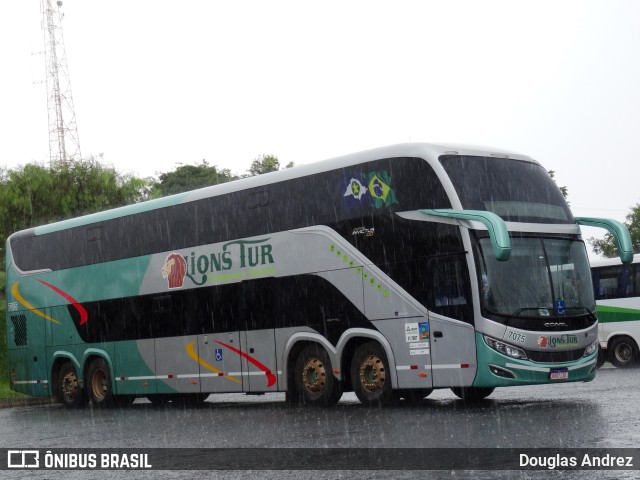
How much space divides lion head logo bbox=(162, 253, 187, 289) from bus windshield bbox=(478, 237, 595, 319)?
6971 millimetres

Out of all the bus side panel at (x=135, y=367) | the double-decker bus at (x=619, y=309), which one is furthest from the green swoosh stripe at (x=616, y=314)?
the bus side panel at (x=135, y=367)

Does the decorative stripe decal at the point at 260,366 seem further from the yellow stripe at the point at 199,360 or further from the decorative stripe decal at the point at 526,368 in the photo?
the decorative stripe decal at the point at 526,368

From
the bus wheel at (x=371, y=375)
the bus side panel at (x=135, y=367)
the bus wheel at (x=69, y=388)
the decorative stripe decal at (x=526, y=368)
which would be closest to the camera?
the decorative stripe decal at (x=526, y=368)

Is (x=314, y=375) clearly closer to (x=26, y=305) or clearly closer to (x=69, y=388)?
(x=69, y=388)

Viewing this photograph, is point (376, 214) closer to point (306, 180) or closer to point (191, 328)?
point (306, 180)

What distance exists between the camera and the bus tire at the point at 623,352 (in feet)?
89.9

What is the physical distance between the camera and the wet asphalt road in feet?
34.5

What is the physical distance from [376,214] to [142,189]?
115ft

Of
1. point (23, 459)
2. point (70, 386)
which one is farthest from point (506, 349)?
point (70, 386)

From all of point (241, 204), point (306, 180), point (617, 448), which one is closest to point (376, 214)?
point (306, 180)

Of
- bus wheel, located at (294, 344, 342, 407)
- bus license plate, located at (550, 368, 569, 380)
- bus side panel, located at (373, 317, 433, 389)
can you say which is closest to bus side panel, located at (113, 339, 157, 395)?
bus wheel, located at (294, 344, 342, 407)

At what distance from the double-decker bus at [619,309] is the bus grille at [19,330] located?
14.5 m

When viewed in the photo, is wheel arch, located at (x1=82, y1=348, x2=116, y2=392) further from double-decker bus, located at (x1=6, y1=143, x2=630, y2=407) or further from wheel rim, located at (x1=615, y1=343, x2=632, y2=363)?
wheel rim, located at (x1=615, y1=343, x2=632, y2=363)

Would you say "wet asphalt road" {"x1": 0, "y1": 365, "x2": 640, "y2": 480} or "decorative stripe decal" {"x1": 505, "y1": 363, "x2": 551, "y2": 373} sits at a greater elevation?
"decorative stripe decal" {"x1": 505, "y1": 363, "x2": 551, "y2": 373}
